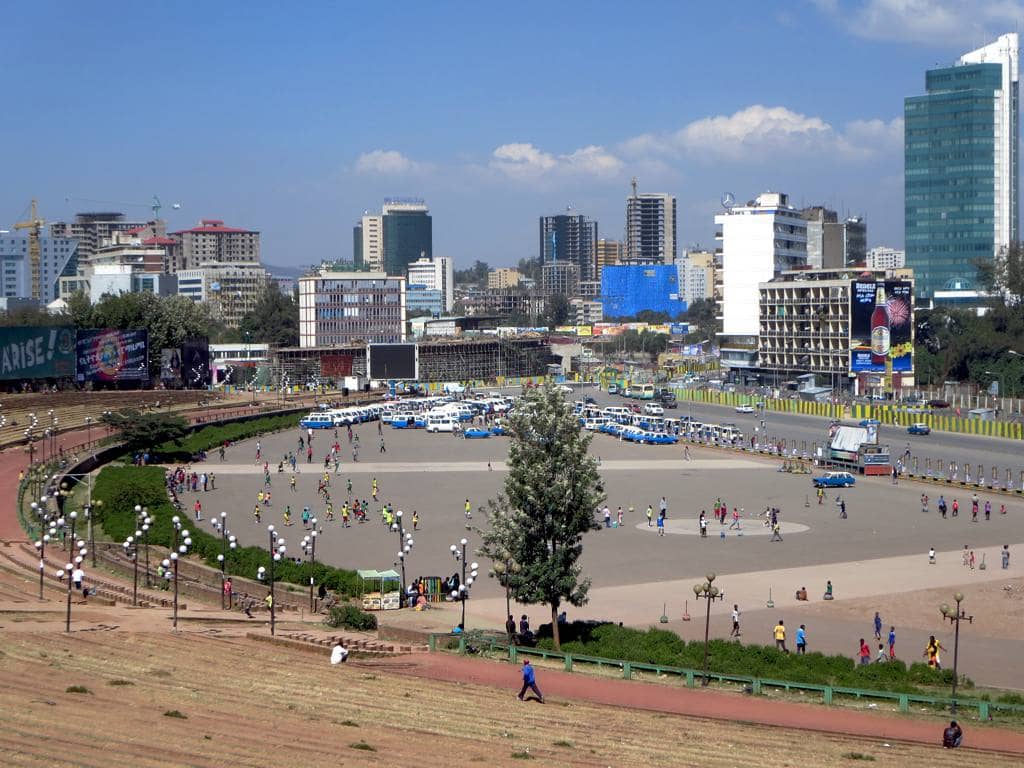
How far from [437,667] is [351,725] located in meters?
4.78

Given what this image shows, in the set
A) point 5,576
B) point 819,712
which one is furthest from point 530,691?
point 5,576

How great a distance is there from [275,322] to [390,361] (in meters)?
37.5

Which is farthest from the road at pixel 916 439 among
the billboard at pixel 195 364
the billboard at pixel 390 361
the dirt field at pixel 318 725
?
the dirt field at pixel 318 725

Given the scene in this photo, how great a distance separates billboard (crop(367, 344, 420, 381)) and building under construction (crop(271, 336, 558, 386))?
1503 millimetres

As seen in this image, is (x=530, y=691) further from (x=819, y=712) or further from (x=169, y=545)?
(x=169, y=545)

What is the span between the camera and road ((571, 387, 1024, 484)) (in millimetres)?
58688

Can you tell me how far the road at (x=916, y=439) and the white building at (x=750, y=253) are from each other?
63.4 ft

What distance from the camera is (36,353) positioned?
76062mm

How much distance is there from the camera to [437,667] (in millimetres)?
24766

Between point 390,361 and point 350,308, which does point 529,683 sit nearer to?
point 390,361

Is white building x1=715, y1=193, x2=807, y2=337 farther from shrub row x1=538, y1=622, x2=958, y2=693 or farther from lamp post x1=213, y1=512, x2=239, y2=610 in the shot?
shrub row x1=538, y1=622, x2=958, y2=693

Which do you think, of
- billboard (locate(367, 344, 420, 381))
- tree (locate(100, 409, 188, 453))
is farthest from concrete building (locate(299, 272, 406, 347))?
tree (locate(100, 409, 188, 453))

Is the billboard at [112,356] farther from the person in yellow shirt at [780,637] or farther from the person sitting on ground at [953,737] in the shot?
the person sitting on ground at [953,737]

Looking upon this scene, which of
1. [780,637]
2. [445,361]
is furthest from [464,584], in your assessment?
[445,361]
